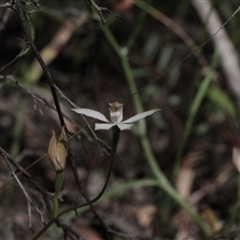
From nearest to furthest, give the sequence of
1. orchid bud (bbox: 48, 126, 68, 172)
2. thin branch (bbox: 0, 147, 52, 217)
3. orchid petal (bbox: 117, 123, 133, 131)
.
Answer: orchid petal (bbox: 117, 123, 133, 131)
orchid bud (bbox: 48, 126, 68, 172)
thin branch (bbox: 0, 147, 52, 217)

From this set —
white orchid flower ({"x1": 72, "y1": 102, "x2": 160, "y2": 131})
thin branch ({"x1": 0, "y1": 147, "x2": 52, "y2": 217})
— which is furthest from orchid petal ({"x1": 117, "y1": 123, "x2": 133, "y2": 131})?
thin branch ({"x1": 0, "y1": 147, "x2": 52, "y2": 217})

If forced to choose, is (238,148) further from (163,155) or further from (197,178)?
(163,155)

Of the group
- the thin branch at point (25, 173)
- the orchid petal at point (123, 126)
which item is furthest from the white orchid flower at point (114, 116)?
the thin branch at point (25, 173)

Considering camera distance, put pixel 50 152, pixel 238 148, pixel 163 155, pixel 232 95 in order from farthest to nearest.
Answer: pixel 163 155 → pixel 232 95 → pixel 238 148 → pixel 50 152

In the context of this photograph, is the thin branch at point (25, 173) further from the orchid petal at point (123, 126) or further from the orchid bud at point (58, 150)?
the orchid petal at point (123, 126)

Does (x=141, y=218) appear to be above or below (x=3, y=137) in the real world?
below

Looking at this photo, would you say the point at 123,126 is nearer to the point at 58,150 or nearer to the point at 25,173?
the point at 58,150

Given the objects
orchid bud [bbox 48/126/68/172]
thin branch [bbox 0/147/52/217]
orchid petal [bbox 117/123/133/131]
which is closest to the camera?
orchid petal [bbox 117/123/133/131]

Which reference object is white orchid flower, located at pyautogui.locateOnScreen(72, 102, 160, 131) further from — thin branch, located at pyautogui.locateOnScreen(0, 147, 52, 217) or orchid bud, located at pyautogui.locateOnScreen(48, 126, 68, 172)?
thin branch, located at pyautogui.locateOnScreen(0, 147, 52, 217)

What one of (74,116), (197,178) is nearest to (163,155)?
(197,178)

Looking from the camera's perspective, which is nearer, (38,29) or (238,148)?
(238,148)

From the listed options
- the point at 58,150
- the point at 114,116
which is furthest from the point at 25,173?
the point at 114,116
